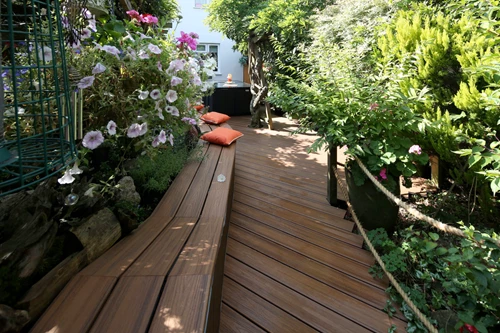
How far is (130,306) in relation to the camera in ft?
3.52

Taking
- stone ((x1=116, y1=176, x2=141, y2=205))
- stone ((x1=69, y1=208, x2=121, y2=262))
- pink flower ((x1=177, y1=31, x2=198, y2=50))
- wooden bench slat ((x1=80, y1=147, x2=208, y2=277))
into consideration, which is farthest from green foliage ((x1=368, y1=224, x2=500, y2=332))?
pink flower ((x1=177, y1=31, x2=198, y2=50))

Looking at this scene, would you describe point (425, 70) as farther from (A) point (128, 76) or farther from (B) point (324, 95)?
(A) point (128, 76)

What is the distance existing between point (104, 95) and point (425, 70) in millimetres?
2636

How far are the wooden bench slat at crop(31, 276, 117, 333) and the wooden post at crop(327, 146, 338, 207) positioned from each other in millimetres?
2192

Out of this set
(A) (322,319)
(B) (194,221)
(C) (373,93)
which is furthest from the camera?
(C) (373,93)

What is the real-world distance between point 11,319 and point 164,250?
642 millimetres

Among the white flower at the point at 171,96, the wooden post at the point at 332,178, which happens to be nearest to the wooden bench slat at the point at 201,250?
the white flower at the point at 171,96

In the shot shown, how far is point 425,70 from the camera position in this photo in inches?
108

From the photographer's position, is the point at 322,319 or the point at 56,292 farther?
the point at 322,319

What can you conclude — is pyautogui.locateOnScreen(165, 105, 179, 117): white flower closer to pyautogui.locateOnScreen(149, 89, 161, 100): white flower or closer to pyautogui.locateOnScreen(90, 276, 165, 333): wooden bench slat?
pyautogui.locateOnScreen(149, 89, 161, 100): white flower

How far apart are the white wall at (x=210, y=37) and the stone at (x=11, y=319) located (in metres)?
11.2

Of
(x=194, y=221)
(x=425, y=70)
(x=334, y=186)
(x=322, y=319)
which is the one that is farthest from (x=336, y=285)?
(x=425, y=70)

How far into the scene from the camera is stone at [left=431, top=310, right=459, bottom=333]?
162 centimetres

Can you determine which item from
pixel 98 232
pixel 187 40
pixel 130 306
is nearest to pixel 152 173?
pixel 98 232
